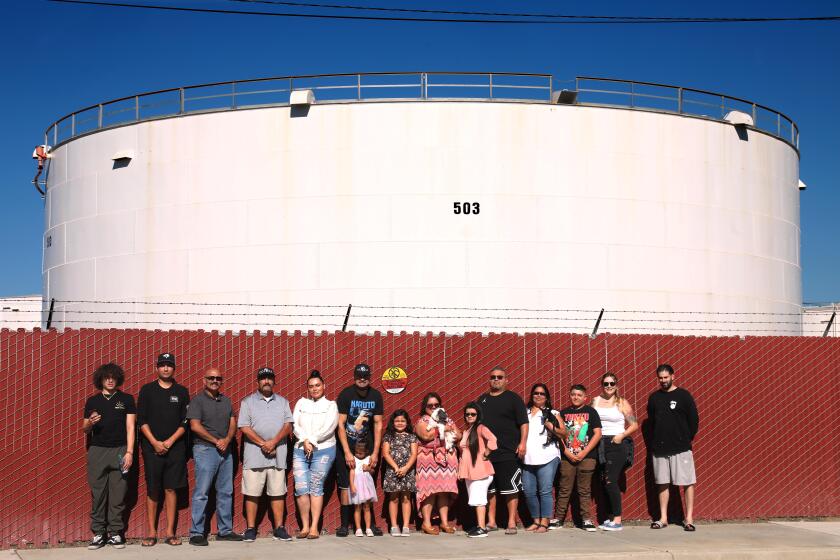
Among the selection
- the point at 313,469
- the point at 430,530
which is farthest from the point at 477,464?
the point at 313,469

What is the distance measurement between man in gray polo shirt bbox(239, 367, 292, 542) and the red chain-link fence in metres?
0.33

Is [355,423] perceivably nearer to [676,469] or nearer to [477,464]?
[477,464]

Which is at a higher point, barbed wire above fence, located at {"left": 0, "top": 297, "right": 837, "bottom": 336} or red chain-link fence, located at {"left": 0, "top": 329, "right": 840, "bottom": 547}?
barbed wire above fence, located at {"left": 0, "top": 297, "right": 837, "bottom": 336}

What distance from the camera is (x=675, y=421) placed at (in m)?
12.0

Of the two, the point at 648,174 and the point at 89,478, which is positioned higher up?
the point at 648,174

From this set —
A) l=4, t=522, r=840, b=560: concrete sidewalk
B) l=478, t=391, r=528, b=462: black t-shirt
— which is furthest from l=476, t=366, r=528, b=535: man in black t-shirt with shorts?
l=4, t=522, r=840, b=560: concrete sidewalk

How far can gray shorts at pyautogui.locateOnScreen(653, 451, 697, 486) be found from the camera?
39.5 feet

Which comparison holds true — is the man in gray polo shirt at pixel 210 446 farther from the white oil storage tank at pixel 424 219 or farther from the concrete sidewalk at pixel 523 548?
the white oil storage tank at pixel 424 219

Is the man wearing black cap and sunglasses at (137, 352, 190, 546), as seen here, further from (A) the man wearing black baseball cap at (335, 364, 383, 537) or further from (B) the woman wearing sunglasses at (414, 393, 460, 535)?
(B) the woman wearing sunglasses at (414, 393, 460, 535)

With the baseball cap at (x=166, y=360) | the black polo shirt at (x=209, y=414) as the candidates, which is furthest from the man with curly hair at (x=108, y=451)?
the black polo shirt at (x=209, y=414)

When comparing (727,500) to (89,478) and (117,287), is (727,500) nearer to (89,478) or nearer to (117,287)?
(89,478)

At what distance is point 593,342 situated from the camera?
510 inches

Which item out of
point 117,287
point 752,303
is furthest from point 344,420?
point 752,303

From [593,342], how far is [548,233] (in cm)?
624
